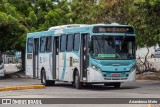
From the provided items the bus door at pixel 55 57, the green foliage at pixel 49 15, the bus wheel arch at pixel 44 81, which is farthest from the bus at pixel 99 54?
the green foliage at pixel 49 15

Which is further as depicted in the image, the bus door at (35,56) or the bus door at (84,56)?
the bus door at (35,56)

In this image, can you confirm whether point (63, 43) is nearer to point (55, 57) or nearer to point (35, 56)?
point (55, 57)

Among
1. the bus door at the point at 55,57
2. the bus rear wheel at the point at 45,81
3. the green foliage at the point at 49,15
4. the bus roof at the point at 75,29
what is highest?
the green foliage at the point at 49,15

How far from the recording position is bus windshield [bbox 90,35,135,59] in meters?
23.9

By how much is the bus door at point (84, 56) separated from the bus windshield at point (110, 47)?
1.60 feet

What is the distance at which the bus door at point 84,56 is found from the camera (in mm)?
24248

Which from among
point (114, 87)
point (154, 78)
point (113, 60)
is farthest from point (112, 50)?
point (154, 78)

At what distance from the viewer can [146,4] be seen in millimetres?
25156

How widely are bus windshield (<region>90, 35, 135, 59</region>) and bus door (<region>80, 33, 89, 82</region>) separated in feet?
1.60

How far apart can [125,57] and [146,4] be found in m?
2.90

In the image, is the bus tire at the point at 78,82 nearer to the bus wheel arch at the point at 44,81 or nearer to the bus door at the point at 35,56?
the bus wheel arch at the point at 44,81

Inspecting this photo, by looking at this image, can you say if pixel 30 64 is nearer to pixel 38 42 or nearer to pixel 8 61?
pixel 38 42

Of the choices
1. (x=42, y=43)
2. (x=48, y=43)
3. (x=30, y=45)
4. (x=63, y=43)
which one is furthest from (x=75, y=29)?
(x=30, y=45)

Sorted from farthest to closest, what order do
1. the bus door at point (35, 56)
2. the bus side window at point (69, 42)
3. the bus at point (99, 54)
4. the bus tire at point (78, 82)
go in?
1. the bus door at point (35, 56)
2. the bus side window at point (69, 42)
3. the bus tire at point (78, 82)
4. the bus at point (99, 54)
